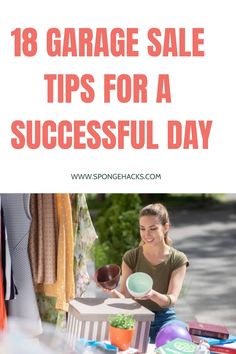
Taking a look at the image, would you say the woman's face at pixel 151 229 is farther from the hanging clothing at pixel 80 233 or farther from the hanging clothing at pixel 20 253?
the hanging clothing at pixel 80 233

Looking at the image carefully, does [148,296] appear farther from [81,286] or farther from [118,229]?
[118,229]

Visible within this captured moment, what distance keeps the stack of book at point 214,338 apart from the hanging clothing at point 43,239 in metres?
1.22

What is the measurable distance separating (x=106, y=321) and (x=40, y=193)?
4.40 feet

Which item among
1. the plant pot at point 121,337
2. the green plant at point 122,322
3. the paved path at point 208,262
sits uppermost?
the green plant at point 122,322

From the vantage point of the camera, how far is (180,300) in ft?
29.4

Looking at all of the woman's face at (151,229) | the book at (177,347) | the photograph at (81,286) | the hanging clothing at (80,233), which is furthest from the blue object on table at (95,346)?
the hanging clothing at (80,233)

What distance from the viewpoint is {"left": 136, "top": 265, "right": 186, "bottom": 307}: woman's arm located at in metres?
5.04

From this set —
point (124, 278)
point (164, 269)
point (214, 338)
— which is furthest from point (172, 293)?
point (214, 338)

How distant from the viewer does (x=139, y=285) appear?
15.8 ft

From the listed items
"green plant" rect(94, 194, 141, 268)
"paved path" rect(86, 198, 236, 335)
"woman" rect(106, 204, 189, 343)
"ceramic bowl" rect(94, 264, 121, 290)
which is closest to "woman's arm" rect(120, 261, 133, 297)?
"woman" rect(106, 204, 189, 343)

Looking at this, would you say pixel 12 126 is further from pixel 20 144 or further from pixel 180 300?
pixel 180 300

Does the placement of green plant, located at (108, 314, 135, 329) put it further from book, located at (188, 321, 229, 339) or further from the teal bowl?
book, located at (188, 321, 229, 339)

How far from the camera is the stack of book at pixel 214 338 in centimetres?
484

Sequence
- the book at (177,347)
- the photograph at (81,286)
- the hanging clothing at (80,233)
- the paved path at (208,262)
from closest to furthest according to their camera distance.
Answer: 1. the book at (177,347)
2. the photograph at (81,286)
3. the hanging clothing at (80,233)
4. the paved path at (208,262)
